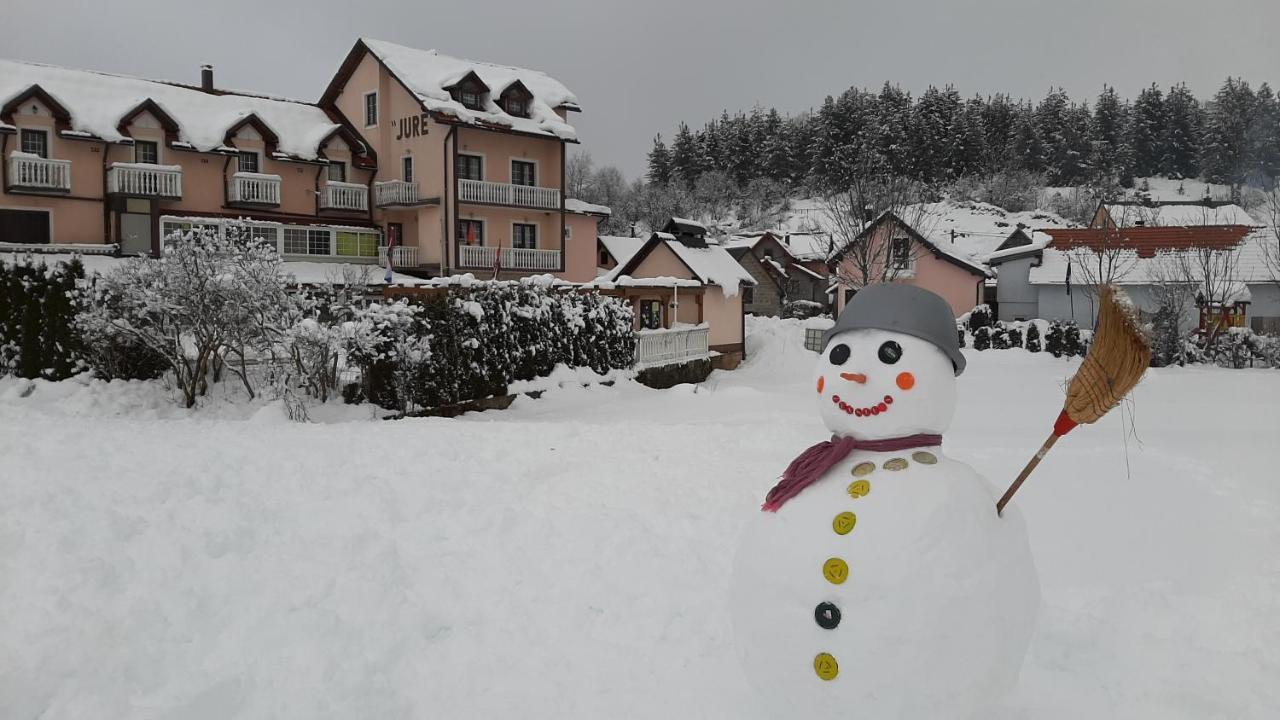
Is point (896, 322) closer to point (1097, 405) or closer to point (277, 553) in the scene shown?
point (1097, 405)

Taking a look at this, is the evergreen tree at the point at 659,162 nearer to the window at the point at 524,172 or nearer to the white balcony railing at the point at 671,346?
the window at the point at 524,172

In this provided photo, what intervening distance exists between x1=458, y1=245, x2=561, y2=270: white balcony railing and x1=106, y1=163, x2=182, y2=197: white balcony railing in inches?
302

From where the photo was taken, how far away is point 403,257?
25469 mm

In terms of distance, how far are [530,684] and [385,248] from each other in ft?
71.9

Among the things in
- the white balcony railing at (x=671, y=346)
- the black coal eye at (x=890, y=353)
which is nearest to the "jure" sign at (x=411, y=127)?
the white balcony railing at (x=671, y=346)

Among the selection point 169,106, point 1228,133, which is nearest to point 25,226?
point 169,106

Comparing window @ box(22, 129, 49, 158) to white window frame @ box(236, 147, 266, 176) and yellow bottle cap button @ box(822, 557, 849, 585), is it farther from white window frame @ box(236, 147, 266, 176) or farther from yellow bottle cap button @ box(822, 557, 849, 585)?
yellow bottle cap button @ box(822, 557, 849, 585)

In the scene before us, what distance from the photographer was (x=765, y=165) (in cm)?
3731

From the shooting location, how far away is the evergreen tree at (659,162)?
5122 centimetres

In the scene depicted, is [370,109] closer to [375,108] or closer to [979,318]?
[375,108]

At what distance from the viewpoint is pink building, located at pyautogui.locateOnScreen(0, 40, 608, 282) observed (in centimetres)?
2077

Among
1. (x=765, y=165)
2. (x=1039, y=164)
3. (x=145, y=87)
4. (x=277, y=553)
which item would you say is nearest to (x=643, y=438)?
(x=277, y=553)

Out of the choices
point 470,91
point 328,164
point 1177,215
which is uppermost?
point 470,91

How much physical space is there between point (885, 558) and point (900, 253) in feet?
65.3
